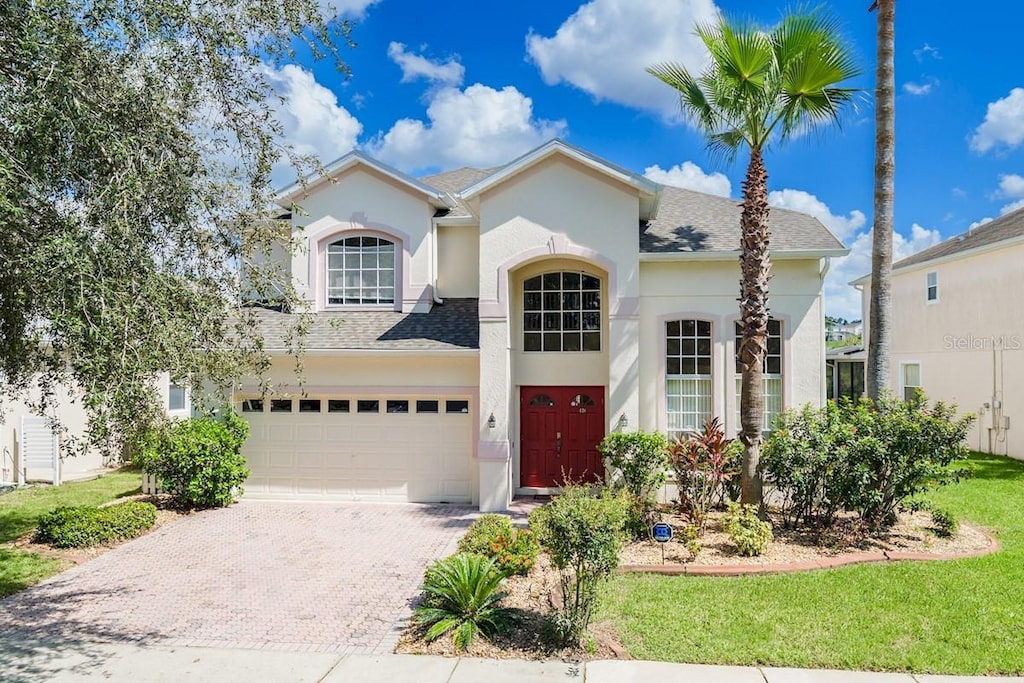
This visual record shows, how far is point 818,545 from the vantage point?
9.77 meters

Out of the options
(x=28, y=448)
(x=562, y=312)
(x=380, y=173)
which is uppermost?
(x=380, y=173)

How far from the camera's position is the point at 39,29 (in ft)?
18.4

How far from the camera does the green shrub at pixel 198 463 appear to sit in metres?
13.1

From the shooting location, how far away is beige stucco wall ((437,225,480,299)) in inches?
608

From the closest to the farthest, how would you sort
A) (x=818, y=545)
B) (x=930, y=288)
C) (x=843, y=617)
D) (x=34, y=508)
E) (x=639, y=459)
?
(x=843, y=617) → (x=818, y=545) → (x=639, y=459) → (x=34, y=508) → (x=930, y=288)

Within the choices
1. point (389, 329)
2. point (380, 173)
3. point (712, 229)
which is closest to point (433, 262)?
point (389, 329)

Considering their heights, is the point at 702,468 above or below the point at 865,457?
below

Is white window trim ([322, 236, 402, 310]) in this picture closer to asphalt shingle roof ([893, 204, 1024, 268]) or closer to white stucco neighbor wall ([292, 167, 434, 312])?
white stucco neighbor wall ([292, 167, 434, 312])

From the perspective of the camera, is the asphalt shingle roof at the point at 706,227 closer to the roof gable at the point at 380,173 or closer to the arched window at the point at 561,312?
the roof gable at the point at 380,173

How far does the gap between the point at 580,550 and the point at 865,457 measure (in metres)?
5.47

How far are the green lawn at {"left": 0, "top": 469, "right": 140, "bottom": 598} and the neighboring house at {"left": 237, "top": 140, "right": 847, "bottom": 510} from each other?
407cm

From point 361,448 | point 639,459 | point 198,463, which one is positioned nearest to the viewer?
point 639,459

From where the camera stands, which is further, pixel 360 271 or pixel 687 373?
pixel 360 271

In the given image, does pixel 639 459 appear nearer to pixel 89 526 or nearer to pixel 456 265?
pixel 456 265
